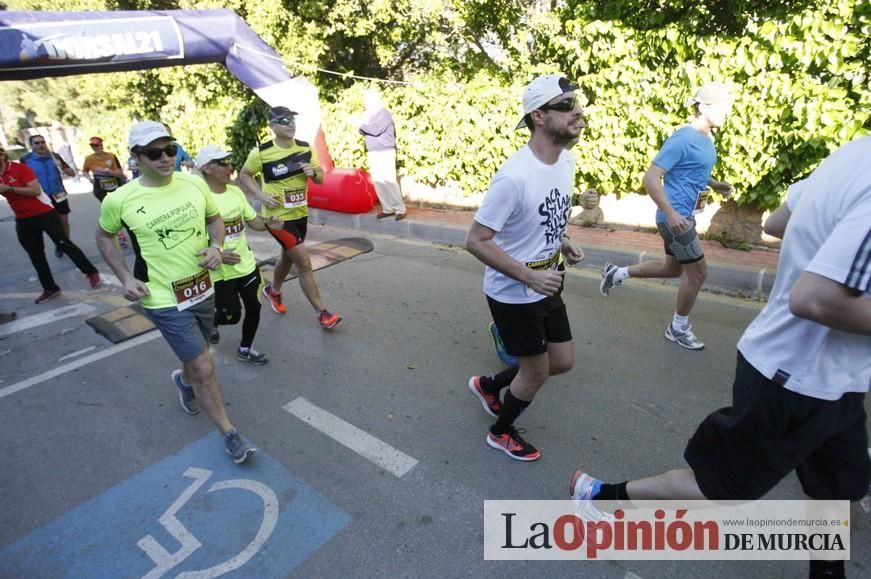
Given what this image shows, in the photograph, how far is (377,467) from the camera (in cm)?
288

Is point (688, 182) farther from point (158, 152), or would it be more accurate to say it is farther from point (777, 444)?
point (158, 152)

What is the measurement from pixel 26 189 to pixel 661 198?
20.9ft

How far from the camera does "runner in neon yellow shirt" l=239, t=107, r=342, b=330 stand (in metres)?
4.55

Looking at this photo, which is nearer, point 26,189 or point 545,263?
point 545,263

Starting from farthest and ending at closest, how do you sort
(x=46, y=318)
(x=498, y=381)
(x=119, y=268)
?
(x=46, y=318), (x=498, y=381), (x=119, y=268)

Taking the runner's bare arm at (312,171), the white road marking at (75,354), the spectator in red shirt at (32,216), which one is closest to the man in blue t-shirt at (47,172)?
the spectator in red shirt at (32,216)

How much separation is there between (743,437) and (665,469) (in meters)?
1.16

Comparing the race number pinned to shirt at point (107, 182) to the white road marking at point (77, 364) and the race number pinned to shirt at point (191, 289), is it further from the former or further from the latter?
the race number pinned to shirt at point (191, 289)

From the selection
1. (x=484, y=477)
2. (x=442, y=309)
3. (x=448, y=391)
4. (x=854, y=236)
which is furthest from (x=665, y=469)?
(x=442, y=309)

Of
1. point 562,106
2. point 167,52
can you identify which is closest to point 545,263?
point 562,106

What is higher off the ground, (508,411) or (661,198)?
(661,198)

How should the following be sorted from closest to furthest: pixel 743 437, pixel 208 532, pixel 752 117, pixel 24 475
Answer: pixel 743 437 → pixel 208 532 → pixel 24 475 → pixel 752 117

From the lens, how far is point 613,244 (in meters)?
6.35

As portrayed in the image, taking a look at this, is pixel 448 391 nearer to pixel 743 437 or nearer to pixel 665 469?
pixel 665 469
